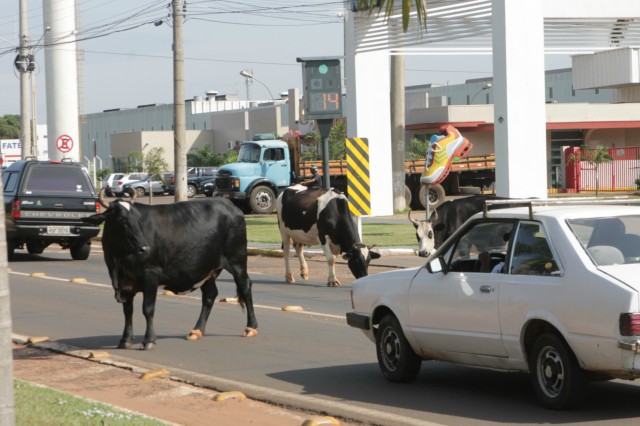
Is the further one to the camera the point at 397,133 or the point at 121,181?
the point at 121,181

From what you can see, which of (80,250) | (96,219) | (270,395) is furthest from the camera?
(80,250)

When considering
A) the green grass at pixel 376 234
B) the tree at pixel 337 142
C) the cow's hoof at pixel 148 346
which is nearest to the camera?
the cow's hoof at pixel 148 346

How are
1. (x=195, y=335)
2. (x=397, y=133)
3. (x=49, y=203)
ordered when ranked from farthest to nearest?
(x=397, y=133) → (x=49, y=203) → (x=195, y=335)

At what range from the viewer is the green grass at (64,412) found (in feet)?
29.5

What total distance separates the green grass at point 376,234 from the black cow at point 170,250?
14604 mm

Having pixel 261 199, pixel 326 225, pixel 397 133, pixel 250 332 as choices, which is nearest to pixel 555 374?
pixel 250 332

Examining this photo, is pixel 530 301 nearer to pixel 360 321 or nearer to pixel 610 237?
pixel 610 237

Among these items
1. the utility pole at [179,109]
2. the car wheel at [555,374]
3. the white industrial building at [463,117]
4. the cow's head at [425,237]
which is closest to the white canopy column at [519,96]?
the white industrial building at [463,117]

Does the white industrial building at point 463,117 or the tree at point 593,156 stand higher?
the white industrial building at point 463,117

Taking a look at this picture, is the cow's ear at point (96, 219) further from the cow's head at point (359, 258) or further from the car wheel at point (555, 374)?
the cow's head at point (359, 258)

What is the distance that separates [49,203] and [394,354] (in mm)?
17748

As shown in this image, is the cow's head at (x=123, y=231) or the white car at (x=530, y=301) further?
the cow's head at (x=123, y=231)

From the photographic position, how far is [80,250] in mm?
28656

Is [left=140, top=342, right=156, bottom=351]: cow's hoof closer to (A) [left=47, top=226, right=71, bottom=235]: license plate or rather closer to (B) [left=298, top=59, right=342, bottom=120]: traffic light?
(B) [left=298, top=59, right=342, bottom=120]: traffic light
